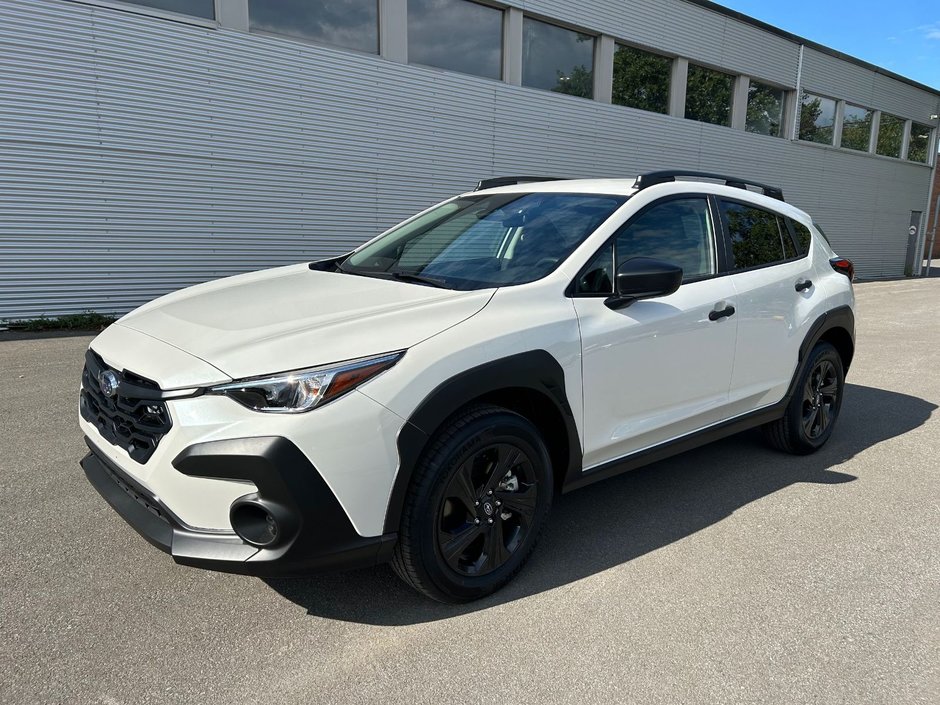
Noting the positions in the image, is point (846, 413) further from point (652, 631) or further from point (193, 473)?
point (193, 473)

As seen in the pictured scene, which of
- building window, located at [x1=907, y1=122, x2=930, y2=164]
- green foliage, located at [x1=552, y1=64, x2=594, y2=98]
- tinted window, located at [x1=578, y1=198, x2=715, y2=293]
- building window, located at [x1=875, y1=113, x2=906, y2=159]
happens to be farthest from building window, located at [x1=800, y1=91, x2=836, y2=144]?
tinted window, located at [x1=578, y1=198, x2=715, y2=293]

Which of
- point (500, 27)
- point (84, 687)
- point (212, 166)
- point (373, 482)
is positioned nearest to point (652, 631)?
point (373, 482)

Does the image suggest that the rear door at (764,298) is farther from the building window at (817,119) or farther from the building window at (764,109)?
the building window at (817,119)

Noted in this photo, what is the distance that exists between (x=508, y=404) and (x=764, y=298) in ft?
6.32

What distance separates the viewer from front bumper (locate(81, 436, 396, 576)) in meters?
2.11

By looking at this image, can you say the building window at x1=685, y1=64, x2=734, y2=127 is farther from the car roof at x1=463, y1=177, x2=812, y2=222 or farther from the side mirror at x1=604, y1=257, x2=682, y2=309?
the side mirror at x1=604, y1=257, x2=682, y2=309

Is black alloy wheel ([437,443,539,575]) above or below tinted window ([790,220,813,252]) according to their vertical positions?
below

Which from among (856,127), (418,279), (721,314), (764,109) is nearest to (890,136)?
(856,127)

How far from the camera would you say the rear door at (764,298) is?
370 cm

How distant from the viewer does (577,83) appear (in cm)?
1402

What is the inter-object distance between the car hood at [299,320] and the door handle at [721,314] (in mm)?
1328

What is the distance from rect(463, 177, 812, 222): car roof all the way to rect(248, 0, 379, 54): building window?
743 cm

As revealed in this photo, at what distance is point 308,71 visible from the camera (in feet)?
33.0

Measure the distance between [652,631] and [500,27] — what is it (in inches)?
484
